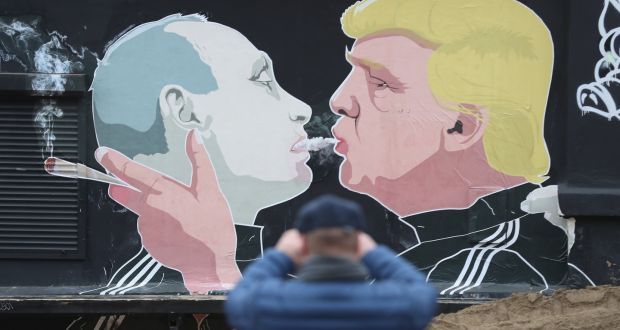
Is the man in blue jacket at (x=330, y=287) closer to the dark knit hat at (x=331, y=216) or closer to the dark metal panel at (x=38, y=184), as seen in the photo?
the dark knit hat at (x=331, y=216)

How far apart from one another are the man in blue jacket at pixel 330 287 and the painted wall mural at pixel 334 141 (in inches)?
142

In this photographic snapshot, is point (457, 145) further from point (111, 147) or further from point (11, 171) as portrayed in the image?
A: point (11, 171)

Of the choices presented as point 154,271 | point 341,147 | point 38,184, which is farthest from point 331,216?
point 38,184

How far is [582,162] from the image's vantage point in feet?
19.4

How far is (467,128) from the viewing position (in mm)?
6090

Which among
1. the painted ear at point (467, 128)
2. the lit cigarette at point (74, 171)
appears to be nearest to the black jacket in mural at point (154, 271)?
the lit cigarette at point (74, 171)

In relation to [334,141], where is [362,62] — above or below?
above

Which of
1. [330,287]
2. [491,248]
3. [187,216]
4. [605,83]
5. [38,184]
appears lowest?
[491,248]

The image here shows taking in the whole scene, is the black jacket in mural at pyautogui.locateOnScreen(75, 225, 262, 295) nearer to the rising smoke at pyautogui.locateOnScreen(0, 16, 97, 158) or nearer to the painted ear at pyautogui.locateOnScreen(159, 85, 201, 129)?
the painted ear at pyautogui.locateOnScreen(159, 85, 201, 129)

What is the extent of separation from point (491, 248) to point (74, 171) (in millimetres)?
3378

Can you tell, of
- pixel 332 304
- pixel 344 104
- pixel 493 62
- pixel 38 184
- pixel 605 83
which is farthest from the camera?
pixel 38 184

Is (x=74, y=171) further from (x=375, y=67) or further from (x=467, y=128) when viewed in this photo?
(x=467, y=128)

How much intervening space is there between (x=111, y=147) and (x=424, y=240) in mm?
2604

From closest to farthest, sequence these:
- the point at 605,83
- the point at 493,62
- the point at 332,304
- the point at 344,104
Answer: the point at 332,304, the point at 605,83, the point at 493,62, the point at 344,104
